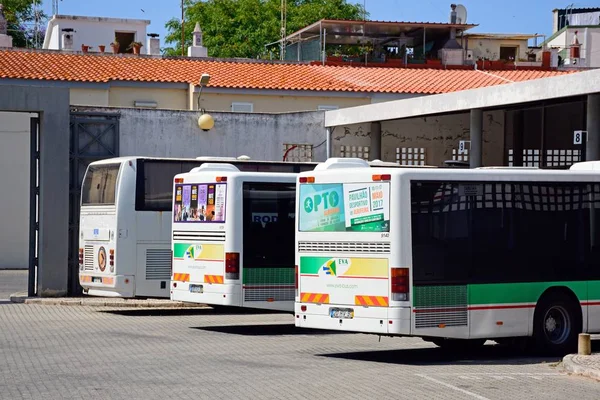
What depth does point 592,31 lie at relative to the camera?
68.9 meters

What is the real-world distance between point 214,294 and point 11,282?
1401cm

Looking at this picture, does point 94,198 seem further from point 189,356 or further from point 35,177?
point 189,356

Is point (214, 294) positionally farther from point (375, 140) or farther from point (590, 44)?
point (590, 44)

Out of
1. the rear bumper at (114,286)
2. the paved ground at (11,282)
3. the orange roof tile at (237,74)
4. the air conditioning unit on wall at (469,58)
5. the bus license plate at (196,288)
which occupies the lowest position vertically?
the paved ground at (11,282)

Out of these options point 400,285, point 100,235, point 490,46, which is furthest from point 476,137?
point 490,46

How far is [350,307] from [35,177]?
42.9 feet

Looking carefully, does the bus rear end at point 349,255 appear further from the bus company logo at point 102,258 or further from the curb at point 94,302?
the curb at point 94,302

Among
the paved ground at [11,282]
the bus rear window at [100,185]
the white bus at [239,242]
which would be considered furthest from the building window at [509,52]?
the white bus at [239,242]

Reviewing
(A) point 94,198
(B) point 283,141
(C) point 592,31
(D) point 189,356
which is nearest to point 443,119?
(B) point 283,141

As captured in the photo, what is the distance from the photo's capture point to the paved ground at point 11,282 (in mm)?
28000

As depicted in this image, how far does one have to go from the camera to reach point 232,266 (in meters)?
19.0

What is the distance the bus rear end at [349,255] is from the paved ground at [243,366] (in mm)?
617

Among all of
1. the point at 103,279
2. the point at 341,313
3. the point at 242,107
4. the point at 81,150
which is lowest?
the point at 103,279

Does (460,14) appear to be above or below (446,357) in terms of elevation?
above
